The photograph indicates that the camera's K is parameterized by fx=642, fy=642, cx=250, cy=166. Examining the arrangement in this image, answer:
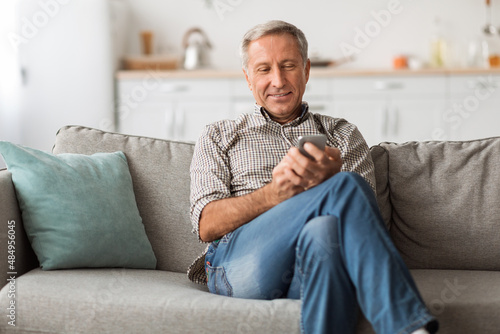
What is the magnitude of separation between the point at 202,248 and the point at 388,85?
2.93 metres

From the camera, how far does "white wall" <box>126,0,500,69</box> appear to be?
16.7 feet

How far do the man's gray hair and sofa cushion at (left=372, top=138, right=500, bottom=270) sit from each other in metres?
0.43

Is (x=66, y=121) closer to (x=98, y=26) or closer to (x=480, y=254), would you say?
(x=98, y=26)

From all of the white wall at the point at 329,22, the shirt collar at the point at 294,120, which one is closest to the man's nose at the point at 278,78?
the shirt collar at the point at 294,120

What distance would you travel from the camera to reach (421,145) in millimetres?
2152

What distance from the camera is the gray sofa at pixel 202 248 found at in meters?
1.59

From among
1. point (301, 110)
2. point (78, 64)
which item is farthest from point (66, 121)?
point (301, 110)

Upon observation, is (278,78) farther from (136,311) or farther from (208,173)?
(136,311)

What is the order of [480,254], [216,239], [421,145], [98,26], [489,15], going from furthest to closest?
1. [489,15]
2. [98,26]
3. [421,145]
4. [480,254]
5. [216,239]

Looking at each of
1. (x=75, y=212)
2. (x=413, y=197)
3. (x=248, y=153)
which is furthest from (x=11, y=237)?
(x=413, y=197)

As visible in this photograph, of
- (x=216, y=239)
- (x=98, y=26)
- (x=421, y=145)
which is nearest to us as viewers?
(x=216, y=239)

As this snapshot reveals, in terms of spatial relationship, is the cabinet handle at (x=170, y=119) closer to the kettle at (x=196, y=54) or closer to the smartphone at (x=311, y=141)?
the kettle at (x=196, y=54)

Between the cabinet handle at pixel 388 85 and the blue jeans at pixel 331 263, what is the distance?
320 centimetres

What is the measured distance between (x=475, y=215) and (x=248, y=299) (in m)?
0.83
